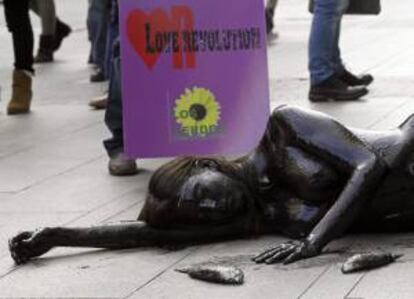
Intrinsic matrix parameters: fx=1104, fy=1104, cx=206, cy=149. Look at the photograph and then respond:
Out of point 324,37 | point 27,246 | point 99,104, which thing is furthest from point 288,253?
point 99,104

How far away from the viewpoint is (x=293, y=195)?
180 inches

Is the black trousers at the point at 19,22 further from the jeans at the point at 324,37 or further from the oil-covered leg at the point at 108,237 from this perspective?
the oil-covered leg at the point at 108,237

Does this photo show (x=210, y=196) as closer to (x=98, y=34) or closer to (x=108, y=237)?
(x=108, y=237)

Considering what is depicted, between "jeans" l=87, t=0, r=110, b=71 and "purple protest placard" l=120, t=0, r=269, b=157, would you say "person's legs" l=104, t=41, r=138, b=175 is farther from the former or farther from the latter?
"jeans" l=87, t=0, r=110, b=71

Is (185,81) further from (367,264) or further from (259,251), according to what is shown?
(367,264)

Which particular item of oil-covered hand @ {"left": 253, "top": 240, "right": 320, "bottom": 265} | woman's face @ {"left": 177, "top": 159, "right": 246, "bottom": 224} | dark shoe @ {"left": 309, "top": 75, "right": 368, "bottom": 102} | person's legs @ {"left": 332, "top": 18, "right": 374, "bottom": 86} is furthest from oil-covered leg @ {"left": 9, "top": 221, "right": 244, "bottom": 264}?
person's legs @ {"left": 332, "top": 18, "right": 374, "bottom": 86}

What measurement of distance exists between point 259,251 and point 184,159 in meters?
0.50

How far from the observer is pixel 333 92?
813cm

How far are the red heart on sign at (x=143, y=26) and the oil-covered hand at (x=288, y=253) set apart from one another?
197 centimetres

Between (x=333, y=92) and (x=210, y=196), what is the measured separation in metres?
3.89

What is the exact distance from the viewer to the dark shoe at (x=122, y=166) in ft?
20.8

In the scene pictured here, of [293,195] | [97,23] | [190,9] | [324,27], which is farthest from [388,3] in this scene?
[293,195]

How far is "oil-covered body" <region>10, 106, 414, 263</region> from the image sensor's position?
171 inches

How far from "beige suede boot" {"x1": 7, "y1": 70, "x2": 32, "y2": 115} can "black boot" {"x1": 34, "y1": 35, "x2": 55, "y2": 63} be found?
3.05m
